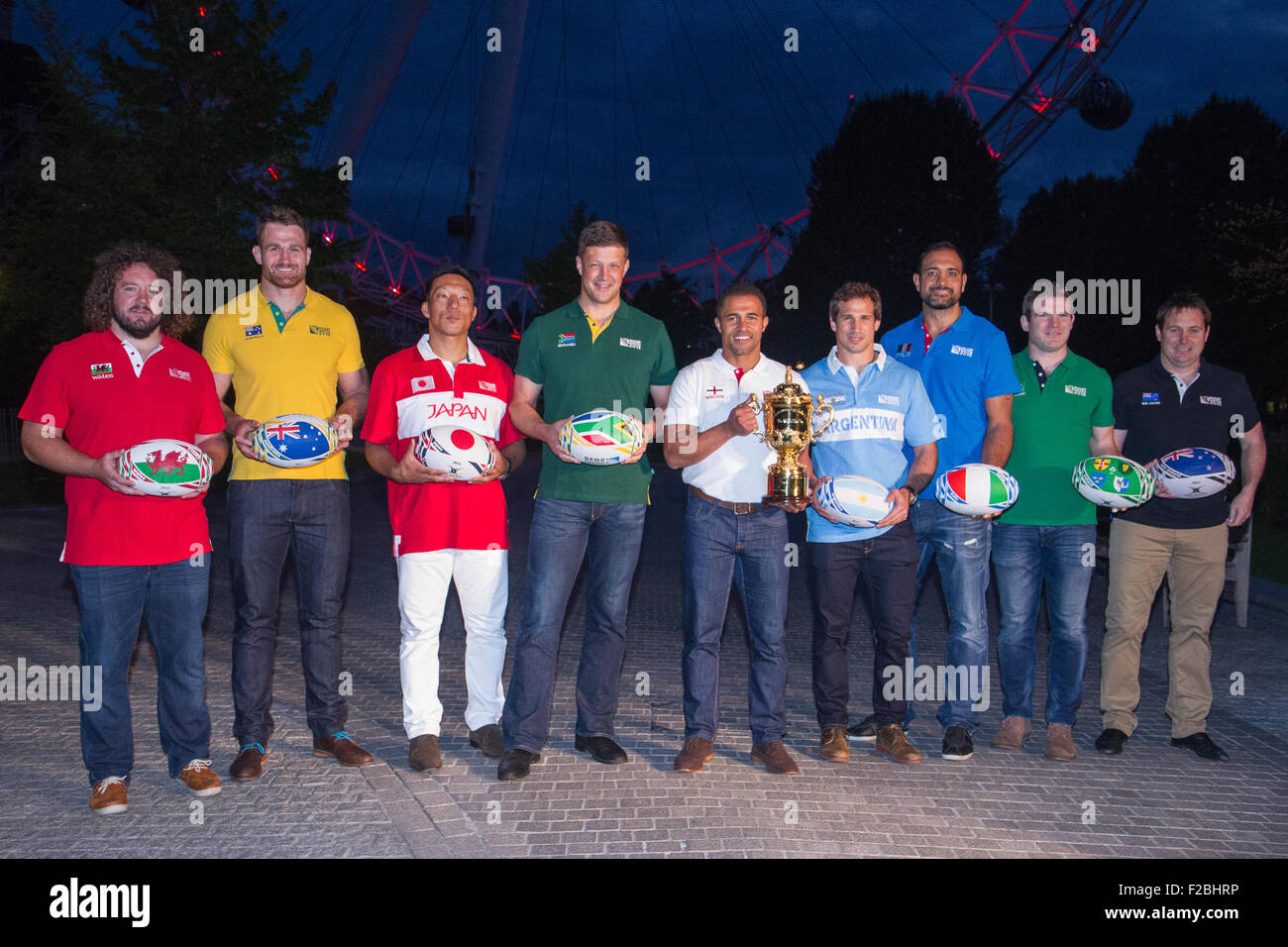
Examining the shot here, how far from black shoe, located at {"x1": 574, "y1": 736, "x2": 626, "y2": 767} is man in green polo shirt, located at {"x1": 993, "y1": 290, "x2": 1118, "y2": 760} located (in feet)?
7.08

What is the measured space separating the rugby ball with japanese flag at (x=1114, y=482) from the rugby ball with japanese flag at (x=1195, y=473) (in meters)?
0.23

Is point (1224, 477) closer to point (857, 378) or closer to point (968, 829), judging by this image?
point (857, 378)

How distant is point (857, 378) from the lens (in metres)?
5.33

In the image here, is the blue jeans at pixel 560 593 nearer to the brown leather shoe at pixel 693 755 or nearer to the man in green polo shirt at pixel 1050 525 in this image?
the brown leather shoe at pixel 693 755

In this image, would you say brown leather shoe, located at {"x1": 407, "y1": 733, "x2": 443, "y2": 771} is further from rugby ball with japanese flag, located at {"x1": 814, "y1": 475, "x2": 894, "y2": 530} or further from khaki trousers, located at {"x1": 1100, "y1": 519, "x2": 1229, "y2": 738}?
khaki trousers, located at {"x1": 1100, "y1": 519, "x2": 1229, "y2": 738}

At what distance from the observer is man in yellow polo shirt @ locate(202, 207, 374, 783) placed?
493 cm

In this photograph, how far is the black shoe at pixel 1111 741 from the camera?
5484 mm

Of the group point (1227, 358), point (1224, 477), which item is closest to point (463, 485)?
point (1224, 477)

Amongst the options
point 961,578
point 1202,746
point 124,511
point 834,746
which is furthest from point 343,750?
point 1202,746

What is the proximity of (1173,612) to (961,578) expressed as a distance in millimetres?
1389

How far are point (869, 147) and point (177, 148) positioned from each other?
23000 mm

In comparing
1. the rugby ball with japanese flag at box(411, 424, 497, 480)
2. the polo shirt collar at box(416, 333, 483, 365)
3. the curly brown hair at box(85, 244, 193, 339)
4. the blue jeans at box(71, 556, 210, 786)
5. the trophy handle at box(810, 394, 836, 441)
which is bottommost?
the blue jeans at box(71, 556, 210, 786)

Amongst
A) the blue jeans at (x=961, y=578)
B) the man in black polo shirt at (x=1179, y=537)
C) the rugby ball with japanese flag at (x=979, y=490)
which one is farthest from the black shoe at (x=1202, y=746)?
the rugby ball with japanese flag at (x=979, y=490)

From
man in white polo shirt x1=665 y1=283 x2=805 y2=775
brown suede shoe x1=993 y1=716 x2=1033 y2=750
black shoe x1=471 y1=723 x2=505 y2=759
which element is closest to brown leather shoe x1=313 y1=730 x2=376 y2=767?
black shoe x1=471 y1=723 x2=505 y2=759
